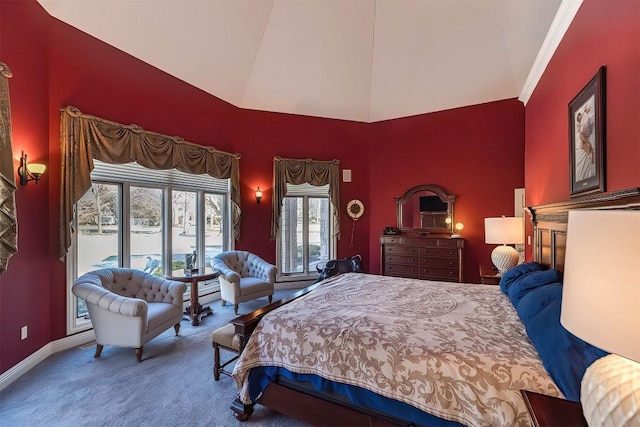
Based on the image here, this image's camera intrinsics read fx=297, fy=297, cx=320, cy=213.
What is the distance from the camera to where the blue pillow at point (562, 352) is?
1240 mm

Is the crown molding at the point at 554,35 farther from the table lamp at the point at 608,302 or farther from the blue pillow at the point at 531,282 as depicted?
the table lamp at the point at 608,302

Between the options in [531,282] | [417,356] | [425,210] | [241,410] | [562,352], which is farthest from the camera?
[425,210]

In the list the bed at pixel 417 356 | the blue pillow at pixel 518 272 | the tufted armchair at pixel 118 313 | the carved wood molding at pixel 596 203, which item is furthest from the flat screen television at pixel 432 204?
the tufted armchair at pixel 118 313

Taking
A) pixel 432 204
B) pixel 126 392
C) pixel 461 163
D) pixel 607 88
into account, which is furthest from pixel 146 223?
pixel 461 163

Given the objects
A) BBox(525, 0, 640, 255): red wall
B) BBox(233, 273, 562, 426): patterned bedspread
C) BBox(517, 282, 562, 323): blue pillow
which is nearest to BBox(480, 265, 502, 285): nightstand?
BBox(525, 0, 640, 255): red wall

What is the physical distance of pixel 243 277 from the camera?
486cm

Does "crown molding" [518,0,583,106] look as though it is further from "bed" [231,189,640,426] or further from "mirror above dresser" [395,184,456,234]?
"mirror above dresser" [395,184,456,234]

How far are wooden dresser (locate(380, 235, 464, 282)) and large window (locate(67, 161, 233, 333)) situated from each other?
2.98 meters

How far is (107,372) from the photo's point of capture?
276cm

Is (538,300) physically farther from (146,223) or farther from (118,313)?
(146,223)

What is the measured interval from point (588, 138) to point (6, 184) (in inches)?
172

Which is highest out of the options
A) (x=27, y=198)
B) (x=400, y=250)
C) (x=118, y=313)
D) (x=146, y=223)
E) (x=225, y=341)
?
(x=27, y=198)

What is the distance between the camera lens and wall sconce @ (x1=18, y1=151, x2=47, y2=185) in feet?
9.05

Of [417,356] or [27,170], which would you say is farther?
[27,170]
